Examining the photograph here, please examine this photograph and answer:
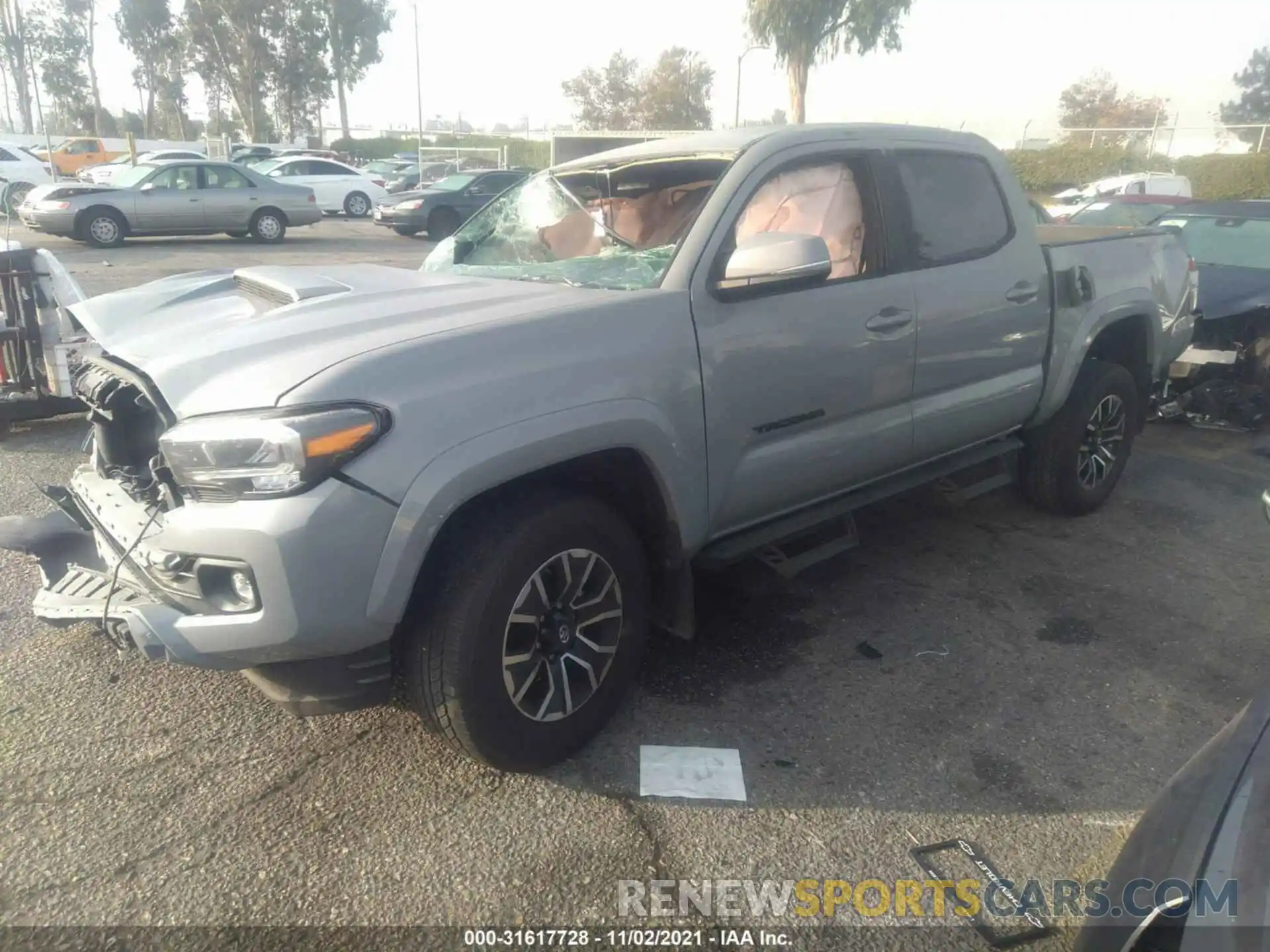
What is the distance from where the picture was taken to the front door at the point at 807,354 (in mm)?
3087

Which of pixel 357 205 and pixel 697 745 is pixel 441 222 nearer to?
pixel 357 205

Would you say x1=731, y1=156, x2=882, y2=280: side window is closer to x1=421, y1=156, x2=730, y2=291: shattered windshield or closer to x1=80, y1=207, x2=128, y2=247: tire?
x1=421, y1=156, x2=730, y2=291: shattered windshield

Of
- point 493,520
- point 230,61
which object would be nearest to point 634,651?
point 493,520

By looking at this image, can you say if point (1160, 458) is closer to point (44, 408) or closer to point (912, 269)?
point (912, 269)

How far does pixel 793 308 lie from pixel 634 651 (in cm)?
126

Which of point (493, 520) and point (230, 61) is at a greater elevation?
point (230, 61)

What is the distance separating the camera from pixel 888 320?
3.58 metres

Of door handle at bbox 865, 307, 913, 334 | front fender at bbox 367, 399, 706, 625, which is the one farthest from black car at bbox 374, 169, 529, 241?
front fender at bbox 367, 399, 706, 625

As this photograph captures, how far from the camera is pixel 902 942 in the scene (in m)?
2.29

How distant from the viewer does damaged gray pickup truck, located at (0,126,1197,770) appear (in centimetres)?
233

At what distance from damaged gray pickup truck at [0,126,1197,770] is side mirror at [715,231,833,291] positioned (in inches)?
0.4

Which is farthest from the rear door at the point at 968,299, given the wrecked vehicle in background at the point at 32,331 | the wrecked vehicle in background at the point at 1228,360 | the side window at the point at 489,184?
the side window at the point at 489,184

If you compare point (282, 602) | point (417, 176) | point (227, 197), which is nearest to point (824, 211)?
point (282, 602)

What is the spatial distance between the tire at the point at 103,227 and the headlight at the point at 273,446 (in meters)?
16.7
